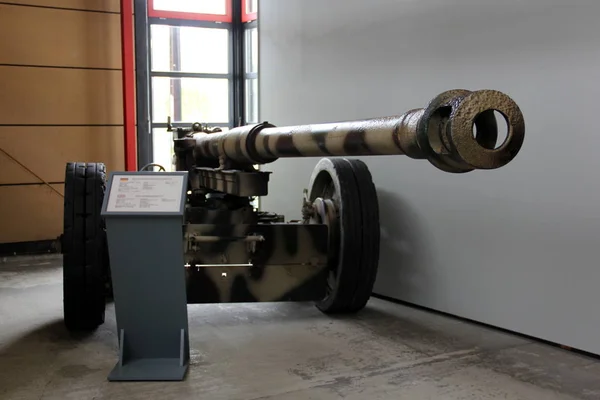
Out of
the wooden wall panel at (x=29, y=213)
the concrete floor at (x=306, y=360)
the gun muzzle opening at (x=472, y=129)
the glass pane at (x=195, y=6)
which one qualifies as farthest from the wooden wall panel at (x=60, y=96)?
the gun muzzle opening at (x=472, y=129)

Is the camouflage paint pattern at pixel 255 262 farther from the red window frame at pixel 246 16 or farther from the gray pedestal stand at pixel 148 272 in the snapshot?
the red window frame at pixel 246 16

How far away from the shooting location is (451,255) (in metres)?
4.50

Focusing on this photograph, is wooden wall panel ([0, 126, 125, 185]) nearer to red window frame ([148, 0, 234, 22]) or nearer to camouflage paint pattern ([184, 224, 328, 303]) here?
red window frame ([148, 0, 234, 22])

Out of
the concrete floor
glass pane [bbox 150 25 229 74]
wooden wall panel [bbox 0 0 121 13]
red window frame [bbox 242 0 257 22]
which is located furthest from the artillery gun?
red window frame [bbox 242 0 257 22]

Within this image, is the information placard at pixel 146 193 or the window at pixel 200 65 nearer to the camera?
the information placard at pixel 146 193

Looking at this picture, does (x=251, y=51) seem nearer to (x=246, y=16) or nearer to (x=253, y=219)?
(x=246, y=16)

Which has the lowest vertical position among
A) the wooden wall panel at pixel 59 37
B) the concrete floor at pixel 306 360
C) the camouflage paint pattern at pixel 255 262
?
the concrete floor at pixel 306 360

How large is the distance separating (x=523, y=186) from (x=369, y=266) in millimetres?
1080

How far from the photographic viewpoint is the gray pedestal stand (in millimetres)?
3236

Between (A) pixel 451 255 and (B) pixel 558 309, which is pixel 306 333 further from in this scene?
(B) pixel 558 309

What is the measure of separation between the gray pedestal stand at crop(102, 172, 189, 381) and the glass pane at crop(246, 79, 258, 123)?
459 cm

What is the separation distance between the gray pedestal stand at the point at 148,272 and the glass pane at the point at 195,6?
470cm

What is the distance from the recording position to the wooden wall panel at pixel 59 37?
261 inches

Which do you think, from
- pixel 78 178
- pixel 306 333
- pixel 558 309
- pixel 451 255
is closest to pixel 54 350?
pixel 78 178
